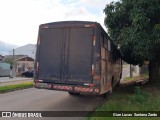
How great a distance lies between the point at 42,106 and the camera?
41.0 ft

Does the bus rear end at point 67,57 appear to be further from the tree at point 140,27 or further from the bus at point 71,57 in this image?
the tree at point 140,27

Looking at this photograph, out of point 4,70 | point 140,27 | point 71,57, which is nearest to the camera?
point 71,57

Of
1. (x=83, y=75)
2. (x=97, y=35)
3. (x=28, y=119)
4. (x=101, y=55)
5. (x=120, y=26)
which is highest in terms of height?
(x=120, y=26)

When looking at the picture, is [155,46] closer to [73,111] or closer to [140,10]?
[140,10]

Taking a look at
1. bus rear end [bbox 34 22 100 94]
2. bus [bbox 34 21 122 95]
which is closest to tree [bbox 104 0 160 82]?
bus [bbox 34 21 122 95]

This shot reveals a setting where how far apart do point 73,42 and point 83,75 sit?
1.39 metres

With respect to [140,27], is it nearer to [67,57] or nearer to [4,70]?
[67,57]

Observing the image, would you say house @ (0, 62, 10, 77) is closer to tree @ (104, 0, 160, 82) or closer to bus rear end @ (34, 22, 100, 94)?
tree @ (104, 0, 160, 82)

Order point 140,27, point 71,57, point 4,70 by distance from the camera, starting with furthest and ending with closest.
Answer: point 4,70, point 140,27, point 71,57

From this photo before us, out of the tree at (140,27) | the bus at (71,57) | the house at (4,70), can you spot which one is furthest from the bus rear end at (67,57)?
the house at (4,70)

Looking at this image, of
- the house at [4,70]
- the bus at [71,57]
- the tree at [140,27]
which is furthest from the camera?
the house at [4,70]

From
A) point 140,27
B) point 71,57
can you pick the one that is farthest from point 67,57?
point 140,27


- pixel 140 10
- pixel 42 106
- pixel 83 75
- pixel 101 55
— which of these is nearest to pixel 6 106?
pixel 42 106

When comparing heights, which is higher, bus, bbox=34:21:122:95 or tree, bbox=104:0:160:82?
tree, bbox=104:0:160:82
